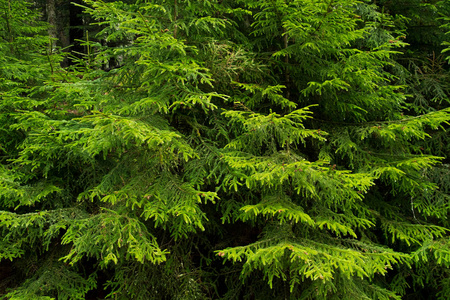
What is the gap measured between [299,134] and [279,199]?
2.76ft

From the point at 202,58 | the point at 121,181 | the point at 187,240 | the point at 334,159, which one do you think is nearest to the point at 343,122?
the point at 334,159

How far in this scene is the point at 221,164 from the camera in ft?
12.5

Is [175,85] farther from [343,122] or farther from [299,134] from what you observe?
[343,122]

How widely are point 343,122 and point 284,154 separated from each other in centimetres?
151

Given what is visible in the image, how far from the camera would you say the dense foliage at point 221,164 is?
3256 mm

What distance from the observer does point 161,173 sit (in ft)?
12.3

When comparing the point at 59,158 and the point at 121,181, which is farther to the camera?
the point at 59,158

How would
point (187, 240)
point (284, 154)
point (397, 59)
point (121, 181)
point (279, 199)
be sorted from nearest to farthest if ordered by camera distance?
1. point (279, 199)
2. point (284, 154)
3. point (121, 181)
4. point (187, 240)
5. point (397, 59)

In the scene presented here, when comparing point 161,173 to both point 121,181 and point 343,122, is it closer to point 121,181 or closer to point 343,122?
point 121,181

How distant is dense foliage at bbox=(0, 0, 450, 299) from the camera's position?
128 inches

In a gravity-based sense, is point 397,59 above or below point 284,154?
above

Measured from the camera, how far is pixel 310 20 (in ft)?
12.4

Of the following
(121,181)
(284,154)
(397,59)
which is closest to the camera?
(284,154)

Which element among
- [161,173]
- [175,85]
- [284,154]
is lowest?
[161,173]
